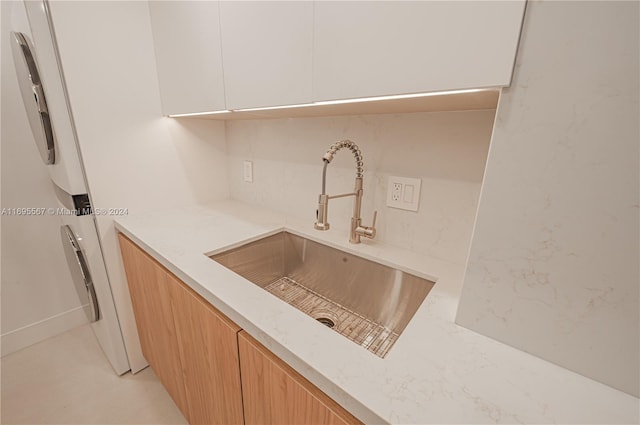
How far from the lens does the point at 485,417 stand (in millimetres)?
424

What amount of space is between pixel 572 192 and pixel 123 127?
1.61 meters

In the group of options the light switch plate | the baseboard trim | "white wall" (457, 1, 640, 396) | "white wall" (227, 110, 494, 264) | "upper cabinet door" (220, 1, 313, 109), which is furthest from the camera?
the baseboard trim

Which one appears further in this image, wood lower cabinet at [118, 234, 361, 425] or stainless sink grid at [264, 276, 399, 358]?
stainless sink grid at [264, 276, 399, 358]

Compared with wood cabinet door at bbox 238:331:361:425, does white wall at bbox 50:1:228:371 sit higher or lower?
higher

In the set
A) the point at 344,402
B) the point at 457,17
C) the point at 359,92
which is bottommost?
the point at 344,402

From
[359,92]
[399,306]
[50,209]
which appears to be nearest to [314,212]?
[399,306]

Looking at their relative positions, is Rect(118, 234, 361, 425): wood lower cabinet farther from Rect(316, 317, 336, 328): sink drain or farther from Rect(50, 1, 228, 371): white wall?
Rect(316, 317, 336, 328): sink drain

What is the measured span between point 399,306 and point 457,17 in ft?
2.67

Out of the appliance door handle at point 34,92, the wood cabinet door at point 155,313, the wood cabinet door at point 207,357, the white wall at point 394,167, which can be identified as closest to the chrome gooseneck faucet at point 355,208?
the white wall at point 394,167

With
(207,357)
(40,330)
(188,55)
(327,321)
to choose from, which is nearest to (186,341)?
(207,357)

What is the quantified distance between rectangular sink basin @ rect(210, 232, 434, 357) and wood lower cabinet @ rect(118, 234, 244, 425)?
222 millimetres

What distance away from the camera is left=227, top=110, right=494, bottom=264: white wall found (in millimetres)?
851

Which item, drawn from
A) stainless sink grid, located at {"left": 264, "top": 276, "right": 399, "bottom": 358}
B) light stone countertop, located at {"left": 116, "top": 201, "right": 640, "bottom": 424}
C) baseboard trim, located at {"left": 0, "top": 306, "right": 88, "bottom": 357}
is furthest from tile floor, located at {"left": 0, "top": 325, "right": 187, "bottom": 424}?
light stone countertop, located at {"left": 116, "top": 201, "right": 640, "bottom": 424}

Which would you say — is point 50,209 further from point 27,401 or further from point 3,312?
point 27,401
